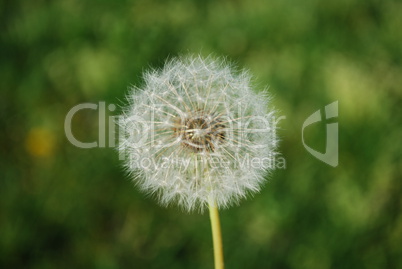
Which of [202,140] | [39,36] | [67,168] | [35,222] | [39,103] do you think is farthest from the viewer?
[39,36]

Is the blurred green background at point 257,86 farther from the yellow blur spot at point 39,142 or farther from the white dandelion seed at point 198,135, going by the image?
the white dandelion seed at point 198,135

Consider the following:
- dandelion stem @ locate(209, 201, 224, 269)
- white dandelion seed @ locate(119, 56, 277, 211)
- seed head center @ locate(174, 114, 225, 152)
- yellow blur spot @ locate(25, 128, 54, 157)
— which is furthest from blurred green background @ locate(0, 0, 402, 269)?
dandelion stem @ locate(209, 201, 224, 269)

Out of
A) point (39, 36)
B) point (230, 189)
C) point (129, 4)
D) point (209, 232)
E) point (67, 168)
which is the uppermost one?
point (129, 4)

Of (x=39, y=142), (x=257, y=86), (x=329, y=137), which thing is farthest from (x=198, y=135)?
(x=39, y=142)

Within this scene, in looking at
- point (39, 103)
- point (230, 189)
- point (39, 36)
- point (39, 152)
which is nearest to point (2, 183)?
point (39, 152)

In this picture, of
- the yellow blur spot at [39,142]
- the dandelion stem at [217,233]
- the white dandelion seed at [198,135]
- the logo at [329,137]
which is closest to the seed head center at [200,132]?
the white dandelion seed at [198,135]

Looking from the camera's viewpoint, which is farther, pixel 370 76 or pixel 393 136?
pixel 370 76

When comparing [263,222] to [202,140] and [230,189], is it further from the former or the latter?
[202,140]

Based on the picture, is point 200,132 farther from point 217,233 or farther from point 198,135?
point 217,233
